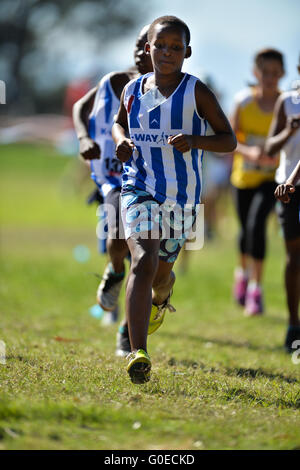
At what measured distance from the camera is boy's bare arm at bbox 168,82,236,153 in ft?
15.6

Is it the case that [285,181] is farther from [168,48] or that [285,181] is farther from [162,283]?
[168,48]

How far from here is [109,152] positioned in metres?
5.99

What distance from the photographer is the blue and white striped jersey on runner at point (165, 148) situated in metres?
4.78

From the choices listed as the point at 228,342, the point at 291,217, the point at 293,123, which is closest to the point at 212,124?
the point at 293,123

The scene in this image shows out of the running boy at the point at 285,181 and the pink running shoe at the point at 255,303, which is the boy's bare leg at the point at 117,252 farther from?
the pink running shoe at the point at 255,303

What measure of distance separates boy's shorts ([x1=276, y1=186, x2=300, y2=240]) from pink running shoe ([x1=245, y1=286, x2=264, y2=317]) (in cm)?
234

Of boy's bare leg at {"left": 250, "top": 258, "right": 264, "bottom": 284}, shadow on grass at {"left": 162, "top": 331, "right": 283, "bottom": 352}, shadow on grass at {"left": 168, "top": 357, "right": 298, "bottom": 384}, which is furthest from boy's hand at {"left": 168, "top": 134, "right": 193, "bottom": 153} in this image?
boy's bare leg at {"left": 250, "top": 258, "right": 264, "bottom": 284}

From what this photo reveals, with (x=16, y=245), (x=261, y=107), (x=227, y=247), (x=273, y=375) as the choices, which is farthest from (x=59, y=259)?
(x=273, y=375)

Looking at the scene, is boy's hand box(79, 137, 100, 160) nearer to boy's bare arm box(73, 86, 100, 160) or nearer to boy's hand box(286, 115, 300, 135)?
boy's bare arm box(73, 86, 100, 160)

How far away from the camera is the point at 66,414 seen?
3809mm

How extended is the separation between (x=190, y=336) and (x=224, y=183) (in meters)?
11.2

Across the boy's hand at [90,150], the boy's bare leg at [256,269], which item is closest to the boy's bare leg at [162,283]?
the boy's hand at [90,150]

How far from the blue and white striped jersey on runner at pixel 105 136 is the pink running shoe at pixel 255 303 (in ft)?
9.88

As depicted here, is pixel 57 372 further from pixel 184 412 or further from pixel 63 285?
pixel 63 285
